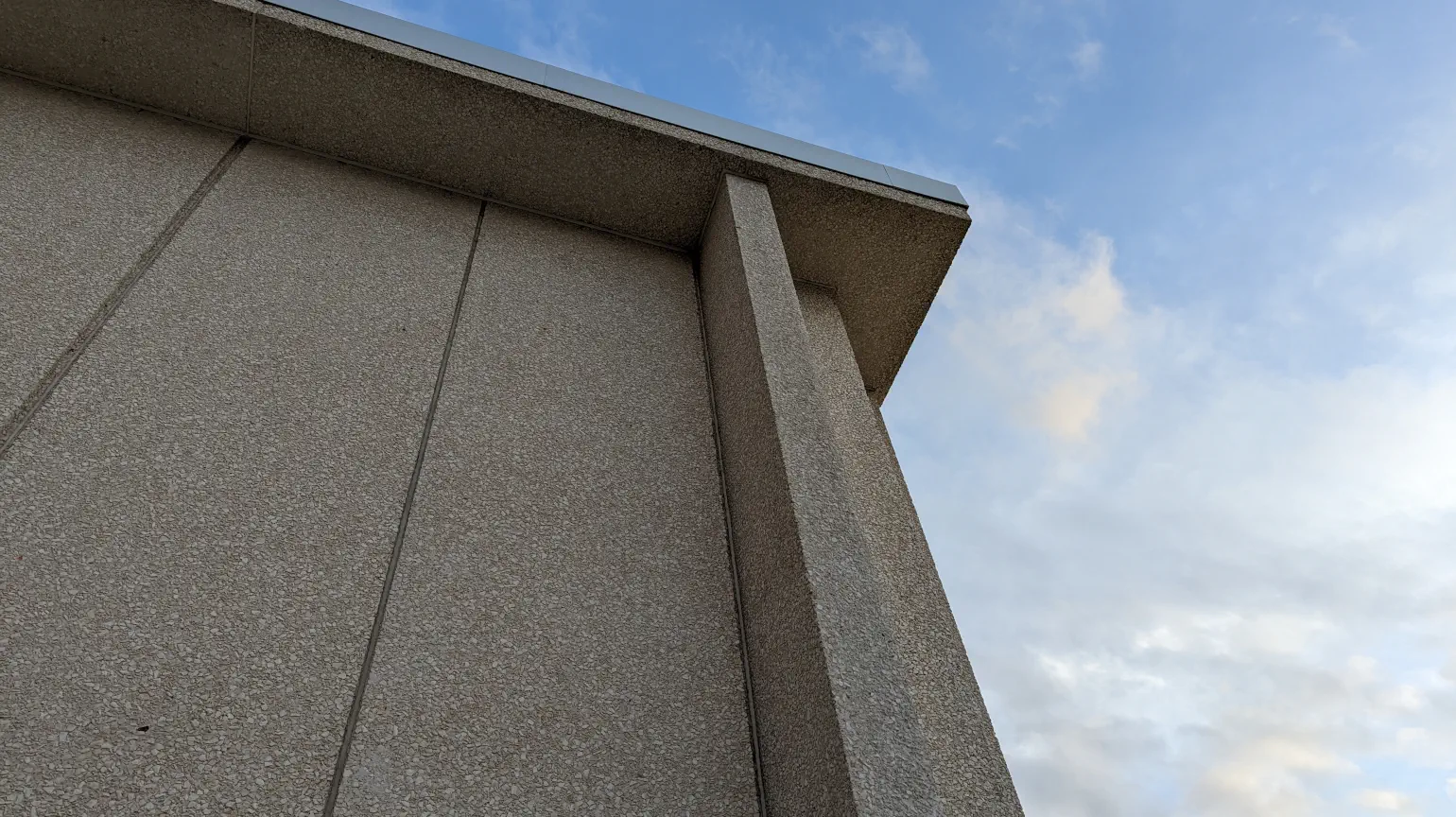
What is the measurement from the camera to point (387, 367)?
2969 millimetres

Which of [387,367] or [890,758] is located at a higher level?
[387,367]

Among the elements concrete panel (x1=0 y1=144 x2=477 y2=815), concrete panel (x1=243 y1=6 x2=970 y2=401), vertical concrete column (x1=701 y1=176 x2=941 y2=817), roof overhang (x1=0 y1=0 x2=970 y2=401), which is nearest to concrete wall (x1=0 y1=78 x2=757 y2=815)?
concrete panel (x1=0 y1=144 x2=477 y2=815)

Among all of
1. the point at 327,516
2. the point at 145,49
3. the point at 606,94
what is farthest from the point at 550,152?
the point at 327,516

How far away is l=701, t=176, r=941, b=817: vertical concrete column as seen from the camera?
5.74ft

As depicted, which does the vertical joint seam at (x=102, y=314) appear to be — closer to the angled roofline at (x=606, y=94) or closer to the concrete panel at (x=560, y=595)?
the angled roofline at (x=606, y=94)

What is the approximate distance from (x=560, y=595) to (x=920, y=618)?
44.7 inches

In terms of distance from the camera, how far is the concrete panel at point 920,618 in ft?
7.25

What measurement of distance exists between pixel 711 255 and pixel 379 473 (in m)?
1.94

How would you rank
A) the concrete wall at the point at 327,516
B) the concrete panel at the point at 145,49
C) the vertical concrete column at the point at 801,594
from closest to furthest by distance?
the vertical concrete column at the point at 801,594, the concrete wall at the point at 327,516, the concrete panel at the point at 145,49

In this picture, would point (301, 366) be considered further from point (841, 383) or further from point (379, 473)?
point (841, 383)

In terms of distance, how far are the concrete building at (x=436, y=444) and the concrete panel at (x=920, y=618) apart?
0.01 m

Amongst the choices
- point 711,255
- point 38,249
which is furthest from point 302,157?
point 711,255

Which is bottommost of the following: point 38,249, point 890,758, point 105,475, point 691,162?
point 890,758

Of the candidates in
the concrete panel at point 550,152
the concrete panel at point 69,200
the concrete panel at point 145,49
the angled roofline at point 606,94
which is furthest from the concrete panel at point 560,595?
the concrete panel at point 145,49
